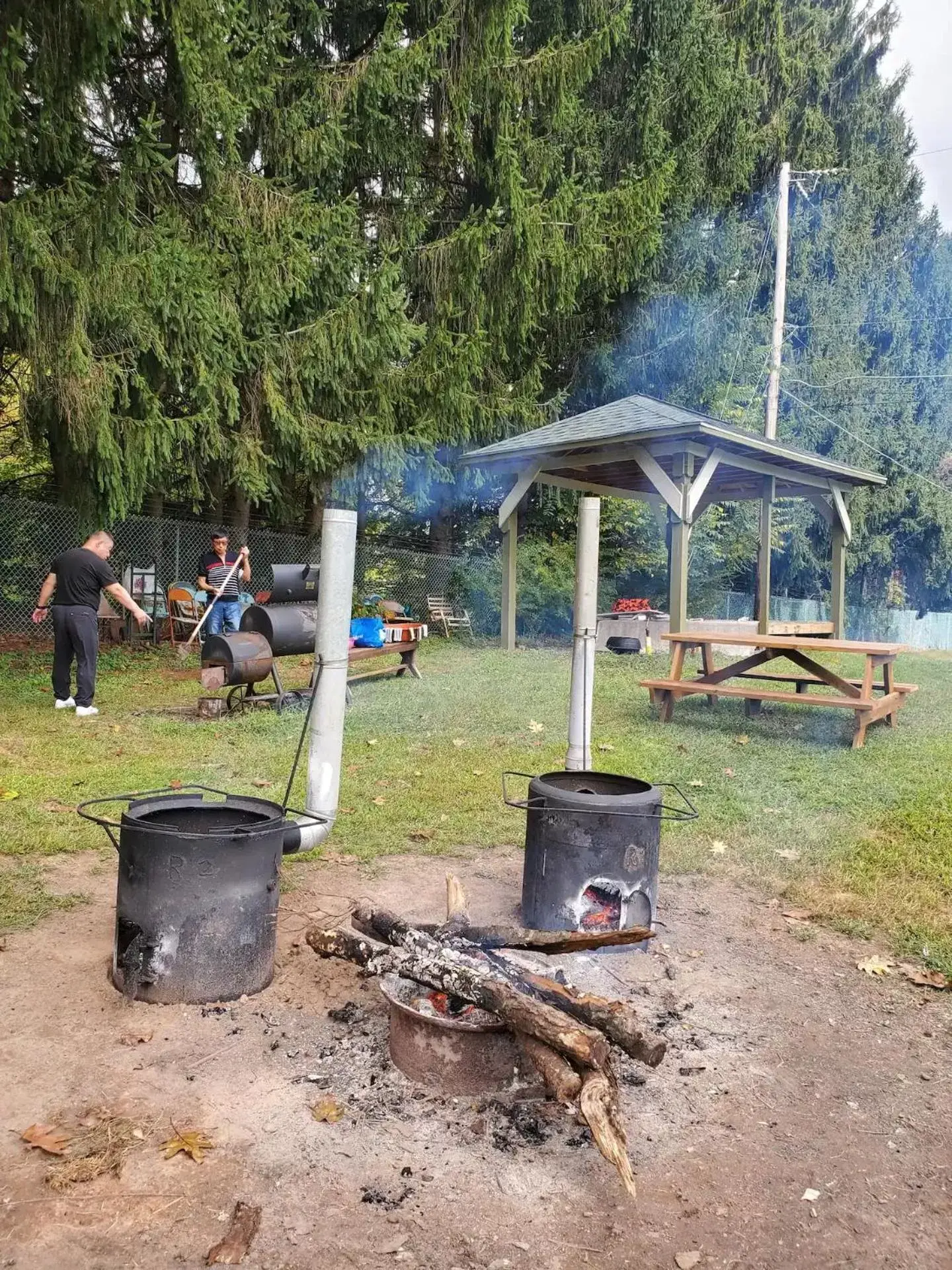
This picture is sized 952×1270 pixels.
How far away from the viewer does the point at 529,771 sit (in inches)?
257

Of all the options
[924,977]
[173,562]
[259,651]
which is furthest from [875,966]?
[173,562]

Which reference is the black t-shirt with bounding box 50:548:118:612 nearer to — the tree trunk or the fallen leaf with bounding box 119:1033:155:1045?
the fallen leaf with bounding box 119:1033:155:1045

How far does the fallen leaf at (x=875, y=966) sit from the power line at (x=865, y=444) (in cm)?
2469

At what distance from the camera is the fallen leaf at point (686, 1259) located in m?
1.96

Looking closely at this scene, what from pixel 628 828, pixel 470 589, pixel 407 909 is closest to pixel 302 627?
pixel 407 909

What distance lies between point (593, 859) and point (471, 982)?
1.05m

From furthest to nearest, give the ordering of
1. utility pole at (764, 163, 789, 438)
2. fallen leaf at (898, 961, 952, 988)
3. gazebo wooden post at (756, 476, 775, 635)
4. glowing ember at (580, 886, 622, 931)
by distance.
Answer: utility pole at (764, 163, 789, 438) → gazebo wooden post at (756, 476, 775, 635) → glowing ember at (580, 886, 622, 931) → fallen leaf at (898, 961, 952, 988)

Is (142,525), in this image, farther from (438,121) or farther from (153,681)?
(438,121)

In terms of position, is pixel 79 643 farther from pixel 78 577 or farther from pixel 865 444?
pixel 865 444

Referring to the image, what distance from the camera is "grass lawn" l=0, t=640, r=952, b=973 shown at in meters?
4.59

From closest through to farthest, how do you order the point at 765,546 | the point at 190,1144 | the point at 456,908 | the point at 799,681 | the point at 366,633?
the point at 190,1144 → the point at 456,908 → the point at 799,681 → the point at 366,633 → the point at 765,546

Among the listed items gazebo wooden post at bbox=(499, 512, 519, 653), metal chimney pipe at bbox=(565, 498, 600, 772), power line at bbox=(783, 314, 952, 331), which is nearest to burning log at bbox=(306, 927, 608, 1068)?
metal chimney pipe at bbox=(565, 498, 600, 772)

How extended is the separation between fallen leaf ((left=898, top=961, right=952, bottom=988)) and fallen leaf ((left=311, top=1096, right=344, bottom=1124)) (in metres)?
2.32

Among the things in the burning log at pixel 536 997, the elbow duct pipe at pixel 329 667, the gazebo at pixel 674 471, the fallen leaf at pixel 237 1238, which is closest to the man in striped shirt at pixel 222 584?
the gazebo at pixel 674 471
